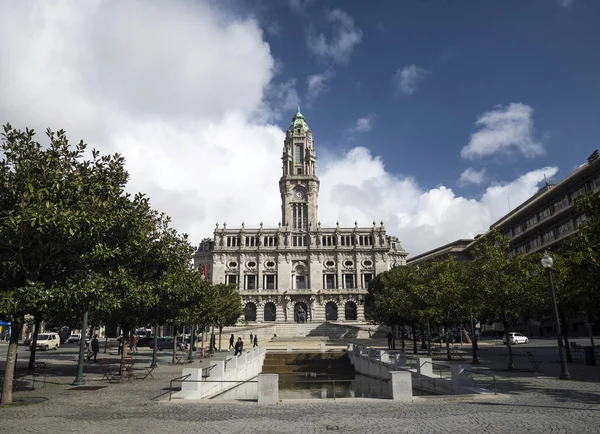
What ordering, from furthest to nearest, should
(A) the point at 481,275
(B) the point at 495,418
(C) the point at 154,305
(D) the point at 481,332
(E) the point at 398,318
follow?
1. (D) the point at 481,332
2. (E) the point at 398,318
3. (A) the point at 481,275
4. (C) the point at 154,305
5. (B) the point at 495,418

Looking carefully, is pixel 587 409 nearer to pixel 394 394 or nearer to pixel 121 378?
pixel 394 394

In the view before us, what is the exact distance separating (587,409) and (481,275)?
14.3 meters

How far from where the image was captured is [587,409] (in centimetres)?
1295

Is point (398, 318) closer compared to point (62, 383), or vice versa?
point (62, 383)

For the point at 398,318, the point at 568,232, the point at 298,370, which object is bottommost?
the point at 298,370

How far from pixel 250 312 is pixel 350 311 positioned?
19.0 m

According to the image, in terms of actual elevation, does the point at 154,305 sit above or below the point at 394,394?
above

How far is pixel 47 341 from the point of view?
50.5 m

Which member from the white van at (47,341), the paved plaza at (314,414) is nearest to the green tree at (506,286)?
the paved plaza at (314,414)

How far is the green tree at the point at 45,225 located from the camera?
13.4 m

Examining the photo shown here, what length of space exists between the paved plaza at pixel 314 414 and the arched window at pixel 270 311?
67565 millimetres

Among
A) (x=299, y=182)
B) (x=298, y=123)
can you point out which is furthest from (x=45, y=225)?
(x=298, y=123)

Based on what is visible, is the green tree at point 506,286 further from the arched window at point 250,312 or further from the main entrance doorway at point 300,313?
the arched window at point 250,312

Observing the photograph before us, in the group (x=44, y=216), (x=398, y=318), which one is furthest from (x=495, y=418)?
(x=398, y=318)
